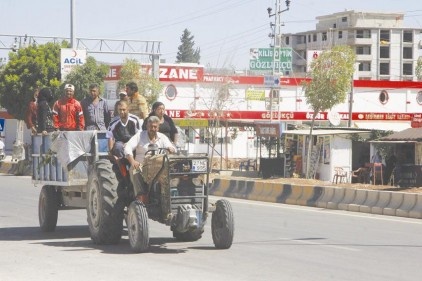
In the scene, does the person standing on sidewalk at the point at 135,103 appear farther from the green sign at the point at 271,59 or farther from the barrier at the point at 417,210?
the green sign at the point at 271,59

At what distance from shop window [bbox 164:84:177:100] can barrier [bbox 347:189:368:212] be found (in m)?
47.2

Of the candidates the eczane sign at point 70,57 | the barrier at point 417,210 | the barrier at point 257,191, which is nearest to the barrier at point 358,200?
the barrier at point 417,210

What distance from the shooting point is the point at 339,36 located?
140m

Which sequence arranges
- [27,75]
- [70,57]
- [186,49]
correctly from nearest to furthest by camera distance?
[70,57], [27,75], [186,49]

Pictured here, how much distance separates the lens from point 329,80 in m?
45.6

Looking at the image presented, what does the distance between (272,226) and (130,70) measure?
4814 cm

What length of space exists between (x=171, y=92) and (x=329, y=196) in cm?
4667

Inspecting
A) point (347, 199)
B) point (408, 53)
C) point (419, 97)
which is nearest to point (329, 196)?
point (347, 199)

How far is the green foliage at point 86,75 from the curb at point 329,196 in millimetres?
25697

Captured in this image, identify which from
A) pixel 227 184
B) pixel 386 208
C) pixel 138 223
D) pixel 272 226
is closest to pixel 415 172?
pixel 227 184

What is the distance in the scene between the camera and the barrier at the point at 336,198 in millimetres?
24031

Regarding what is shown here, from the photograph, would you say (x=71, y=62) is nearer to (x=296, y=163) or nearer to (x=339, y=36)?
(x=296, y=163)

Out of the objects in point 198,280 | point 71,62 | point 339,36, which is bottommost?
point 198,280

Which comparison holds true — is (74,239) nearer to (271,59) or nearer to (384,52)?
(271,59)
